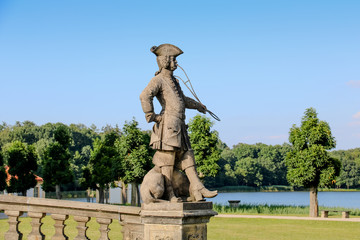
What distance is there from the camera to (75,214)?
6.82 meters

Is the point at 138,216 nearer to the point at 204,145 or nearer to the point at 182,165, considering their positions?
the point at 182,165

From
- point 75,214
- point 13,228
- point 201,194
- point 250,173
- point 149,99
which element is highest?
point 149,99

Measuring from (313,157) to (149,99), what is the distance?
21.4 meters

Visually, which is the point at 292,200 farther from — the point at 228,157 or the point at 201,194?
the point at 201,194

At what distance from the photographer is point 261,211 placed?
27.9 meters

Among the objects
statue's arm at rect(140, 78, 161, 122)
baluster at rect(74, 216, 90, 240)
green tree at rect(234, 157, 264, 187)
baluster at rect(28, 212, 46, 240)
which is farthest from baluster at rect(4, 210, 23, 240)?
green tree at rect(234, 157, 264, 187)

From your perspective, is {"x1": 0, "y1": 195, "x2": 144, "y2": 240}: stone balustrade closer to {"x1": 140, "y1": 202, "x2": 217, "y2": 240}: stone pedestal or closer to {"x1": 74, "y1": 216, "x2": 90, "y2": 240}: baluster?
{"x1": 74, "y1": 216, "x2": 90, "y2": 240}: baluster

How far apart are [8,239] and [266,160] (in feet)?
275

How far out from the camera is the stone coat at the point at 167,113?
6410 millimetres

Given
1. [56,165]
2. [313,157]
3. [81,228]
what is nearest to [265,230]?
[313,157]

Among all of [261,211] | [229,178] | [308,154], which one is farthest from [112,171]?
[229,178]

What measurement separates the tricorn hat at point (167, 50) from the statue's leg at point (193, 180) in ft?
4.88

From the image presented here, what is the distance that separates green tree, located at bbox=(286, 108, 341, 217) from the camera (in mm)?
26141

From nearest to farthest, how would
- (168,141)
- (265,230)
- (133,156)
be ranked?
(168,141) < (265,230) < (133,156)
